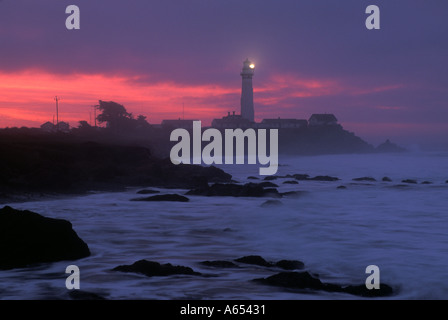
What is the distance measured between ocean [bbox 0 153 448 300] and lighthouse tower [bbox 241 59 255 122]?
212ft

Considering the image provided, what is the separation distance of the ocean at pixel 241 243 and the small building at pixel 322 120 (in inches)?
3441

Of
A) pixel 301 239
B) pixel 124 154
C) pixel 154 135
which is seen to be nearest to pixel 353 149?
pixel 154 135


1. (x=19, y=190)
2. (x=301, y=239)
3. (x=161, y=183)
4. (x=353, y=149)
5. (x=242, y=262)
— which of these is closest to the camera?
(x=242, y=262)

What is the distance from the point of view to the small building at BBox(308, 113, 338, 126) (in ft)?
350

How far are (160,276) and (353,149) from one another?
107 metres

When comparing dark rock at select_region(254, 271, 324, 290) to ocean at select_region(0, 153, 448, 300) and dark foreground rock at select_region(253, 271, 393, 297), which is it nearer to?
dark foreground rock at select_region(253, 271, 393, 297)

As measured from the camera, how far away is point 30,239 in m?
8.12

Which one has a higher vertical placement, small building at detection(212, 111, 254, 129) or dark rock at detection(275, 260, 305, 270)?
small building at detection(212, 111, 254, 129)

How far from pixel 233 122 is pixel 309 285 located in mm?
83734

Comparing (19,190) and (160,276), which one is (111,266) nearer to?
(160,276)

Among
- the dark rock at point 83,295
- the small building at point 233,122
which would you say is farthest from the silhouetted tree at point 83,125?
the dark rock at point 83,295

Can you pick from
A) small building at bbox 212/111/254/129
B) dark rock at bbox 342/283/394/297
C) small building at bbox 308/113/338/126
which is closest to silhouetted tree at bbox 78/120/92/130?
small building at bbox 212/111/254/129

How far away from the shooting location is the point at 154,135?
86.6 metres

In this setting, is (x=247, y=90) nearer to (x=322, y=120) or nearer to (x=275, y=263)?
(x=322, y=120)
